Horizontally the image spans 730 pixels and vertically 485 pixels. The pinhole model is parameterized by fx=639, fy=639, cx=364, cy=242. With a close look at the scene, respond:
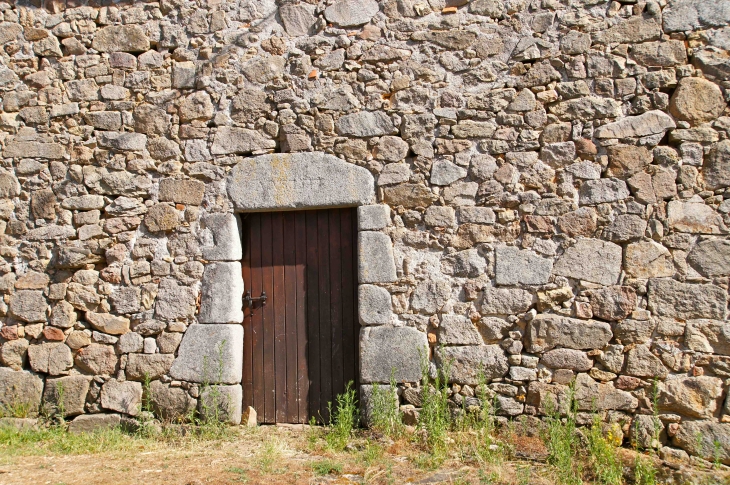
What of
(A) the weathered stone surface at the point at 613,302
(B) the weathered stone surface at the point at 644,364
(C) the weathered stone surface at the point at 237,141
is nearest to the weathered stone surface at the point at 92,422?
(C) the weathered stone surface at the point at 237,141

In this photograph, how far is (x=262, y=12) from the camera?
4.58m

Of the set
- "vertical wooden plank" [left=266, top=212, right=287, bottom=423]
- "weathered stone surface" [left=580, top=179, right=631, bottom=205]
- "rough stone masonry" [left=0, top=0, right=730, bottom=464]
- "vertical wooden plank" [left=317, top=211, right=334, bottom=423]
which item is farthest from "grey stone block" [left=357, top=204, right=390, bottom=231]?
"weathered stone surface" [left=580, top=179, right=631, bottom=205]

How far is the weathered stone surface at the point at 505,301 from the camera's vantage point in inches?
160

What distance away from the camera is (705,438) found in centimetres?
372

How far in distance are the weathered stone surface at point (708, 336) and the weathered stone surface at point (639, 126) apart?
3.91 ft

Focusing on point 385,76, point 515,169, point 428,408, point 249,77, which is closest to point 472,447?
point 428,408

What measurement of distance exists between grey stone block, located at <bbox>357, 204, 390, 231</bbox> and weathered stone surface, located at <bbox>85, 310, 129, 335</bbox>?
1.80m

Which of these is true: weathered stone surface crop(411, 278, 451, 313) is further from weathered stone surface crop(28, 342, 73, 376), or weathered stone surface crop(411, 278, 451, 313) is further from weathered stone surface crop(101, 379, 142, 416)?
weathered stone surface crop(28, 342, 73, 376)

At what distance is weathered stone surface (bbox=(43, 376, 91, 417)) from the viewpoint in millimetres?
4477

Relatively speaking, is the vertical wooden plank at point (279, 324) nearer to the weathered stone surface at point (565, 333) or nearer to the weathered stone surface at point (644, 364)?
the weathered stone surface at point (565, 333)

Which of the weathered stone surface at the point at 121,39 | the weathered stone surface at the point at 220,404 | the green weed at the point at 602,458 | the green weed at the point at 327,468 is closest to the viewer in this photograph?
the green weed at the point at 602,458

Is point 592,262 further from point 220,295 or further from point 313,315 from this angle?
point 220,295

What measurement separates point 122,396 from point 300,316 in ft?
4.42

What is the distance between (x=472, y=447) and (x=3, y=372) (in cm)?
333
